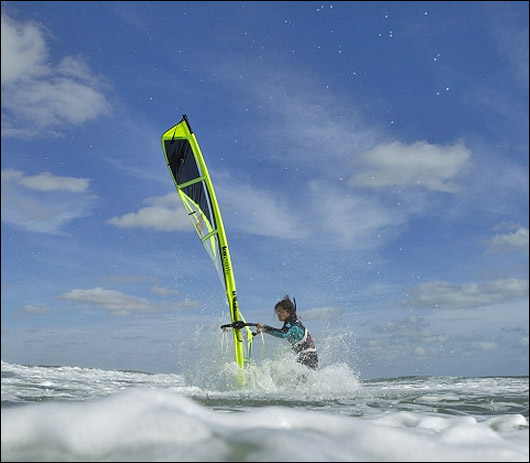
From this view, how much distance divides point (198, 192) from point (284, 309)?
94.5 inches

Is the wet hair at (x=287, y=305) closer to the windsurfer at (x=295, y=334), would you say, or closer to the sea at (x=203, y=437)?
the windsurfer at (x=295, y=334)

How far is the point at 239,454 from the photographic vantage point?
2.13 metres

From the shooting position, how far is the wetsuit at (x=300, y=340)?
312 inches

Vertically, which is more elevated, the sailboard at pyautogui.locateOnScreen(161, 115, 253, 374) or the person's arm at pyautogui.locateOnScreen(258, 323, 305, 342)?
the sailboard at pyautogui.locateOnScreen(161, 115, 253, 374)

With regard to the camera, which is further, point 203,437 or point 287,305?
point 287,305

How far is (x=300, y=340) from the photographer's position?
798 centimetres

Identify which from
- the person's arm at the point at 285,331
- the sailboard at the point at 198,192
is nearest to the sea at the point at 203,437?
the person's arm at the point at 285,331

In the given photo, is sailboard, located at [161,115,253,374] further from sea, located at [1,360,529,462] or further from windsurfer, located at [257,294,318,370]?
sea, located at [1,360,529,462]

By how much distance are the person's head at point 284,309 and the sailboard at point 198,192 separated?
0.77 m

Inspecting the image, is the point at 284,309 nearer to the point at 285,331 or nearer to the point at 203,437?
the point at 285,331

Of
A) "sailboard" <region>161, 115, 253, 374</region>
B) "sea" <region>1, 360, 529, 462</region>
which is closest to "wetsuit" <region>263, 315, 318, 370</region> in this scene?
"sailboard" <region>161, 115, 253, 374</region>

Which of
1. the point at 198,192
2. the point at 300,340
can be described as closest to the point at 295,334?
the point at 300,340

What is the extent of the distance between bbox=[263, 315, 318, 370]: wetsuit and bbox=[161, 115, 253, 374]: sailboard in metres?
1.01

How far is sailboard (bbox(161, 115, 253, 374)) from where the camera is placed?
28.5 feet
